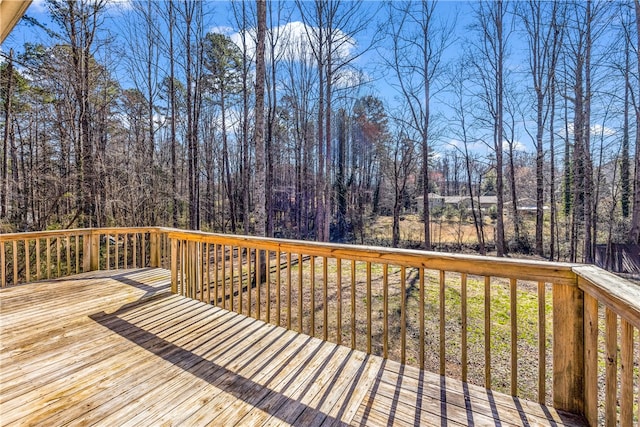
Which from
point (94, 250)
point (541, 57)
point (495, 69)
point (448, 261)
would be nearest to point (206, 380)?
point (448, 261)

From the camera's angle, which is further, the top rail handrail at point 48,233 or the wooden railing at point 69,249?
the wooden railing at point 69,249

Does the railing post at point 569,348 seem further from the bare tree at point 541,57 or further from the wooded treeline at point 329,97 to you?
the bare tree at point 541,57

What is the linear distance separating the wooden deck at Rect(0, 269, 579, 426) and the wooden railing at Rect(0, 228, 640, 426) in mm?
206

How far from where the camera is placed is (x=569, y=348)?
1.59 m

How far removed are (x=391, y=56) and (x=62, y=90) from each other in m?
11.5

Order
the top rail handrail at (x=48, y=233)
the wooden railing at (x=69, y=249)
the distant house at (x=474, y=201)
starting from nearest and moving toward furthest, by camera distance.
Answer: the top rail handrail at (x=48, y=233) < the wooden railing at (x=69, y=249) < the distant house at (x=474, y=201)

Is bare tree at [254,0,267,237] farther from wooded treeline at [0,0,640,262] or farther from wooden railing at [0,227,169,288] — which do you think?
wooden railing at [0,227,169,288]

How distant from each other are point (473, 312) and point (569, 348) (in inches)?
135

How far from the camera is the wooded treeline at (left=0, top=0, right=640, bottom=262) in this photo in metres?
7.57

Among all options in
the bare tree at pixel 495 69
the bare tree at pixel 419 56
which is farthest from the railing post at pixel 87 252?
the bare tree at pixel 495 69

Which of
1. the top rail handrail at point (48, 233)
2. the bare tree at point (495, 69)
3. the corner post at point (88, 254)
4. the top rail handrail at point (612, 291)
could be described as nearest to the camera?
the top rail handrail at point (612, 291)

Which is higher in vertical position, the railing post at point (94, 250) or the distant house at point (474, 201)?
the distant house at point (474, 201)

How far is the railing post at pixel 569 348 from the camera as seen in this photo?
62.1 inches

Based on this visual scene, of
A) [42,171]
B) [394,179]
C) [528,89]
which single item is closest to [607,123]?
[528,89]
